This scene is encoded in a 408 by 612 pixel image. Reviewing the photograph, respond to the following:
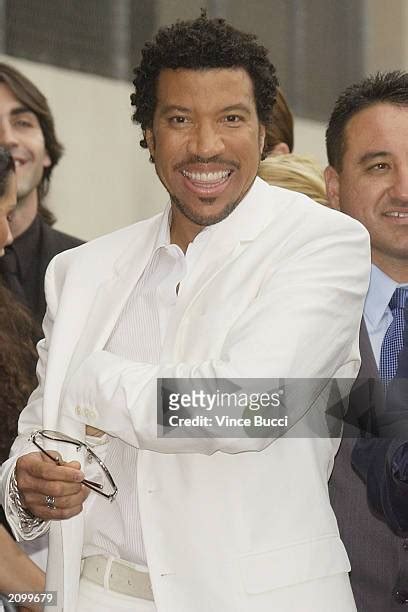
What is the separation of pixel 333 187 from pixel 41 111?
2.98ft

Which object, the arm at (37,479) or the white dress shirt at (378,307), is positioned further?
the white dress shirt at (378,307)

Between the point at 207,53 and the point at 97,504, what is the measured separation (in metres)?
0.69

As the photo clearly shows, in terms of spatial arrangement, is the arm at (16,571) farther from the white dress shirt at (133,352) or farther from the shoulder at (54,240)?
the shoulder at (54,240)

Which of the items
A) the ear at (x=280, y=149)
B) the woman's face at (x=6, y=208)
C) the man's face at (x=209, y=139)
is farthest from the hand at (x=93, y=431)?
the ear at (x=280, y=149)

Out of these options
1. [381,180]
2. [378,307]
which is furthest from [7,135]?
[378,307]

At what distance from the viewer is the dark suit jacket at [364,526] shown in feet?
5.36

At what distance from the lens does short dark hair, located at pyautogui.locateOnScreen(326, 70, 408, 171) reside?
6.49 feet

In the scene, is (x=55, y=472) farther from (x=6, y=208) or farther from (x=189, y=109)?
(x=6, y=208)

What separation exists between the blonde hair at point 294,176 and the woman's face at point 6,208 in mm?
538

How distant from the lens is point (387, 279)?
1880 millimetres

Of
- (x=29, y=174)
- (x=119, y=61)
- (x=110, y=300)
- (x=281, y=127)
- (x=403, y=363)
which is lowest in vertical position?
(x=403, y=363)

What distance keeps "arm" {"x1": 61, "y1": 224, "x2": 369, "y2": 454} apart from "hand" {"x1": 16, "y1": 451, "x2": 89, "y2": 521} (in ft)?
0.23

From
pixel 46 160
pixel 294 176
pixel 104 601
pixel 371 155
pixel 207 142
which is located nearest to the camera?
pixel 104 601

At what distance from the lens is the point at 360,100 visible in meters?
2.01
